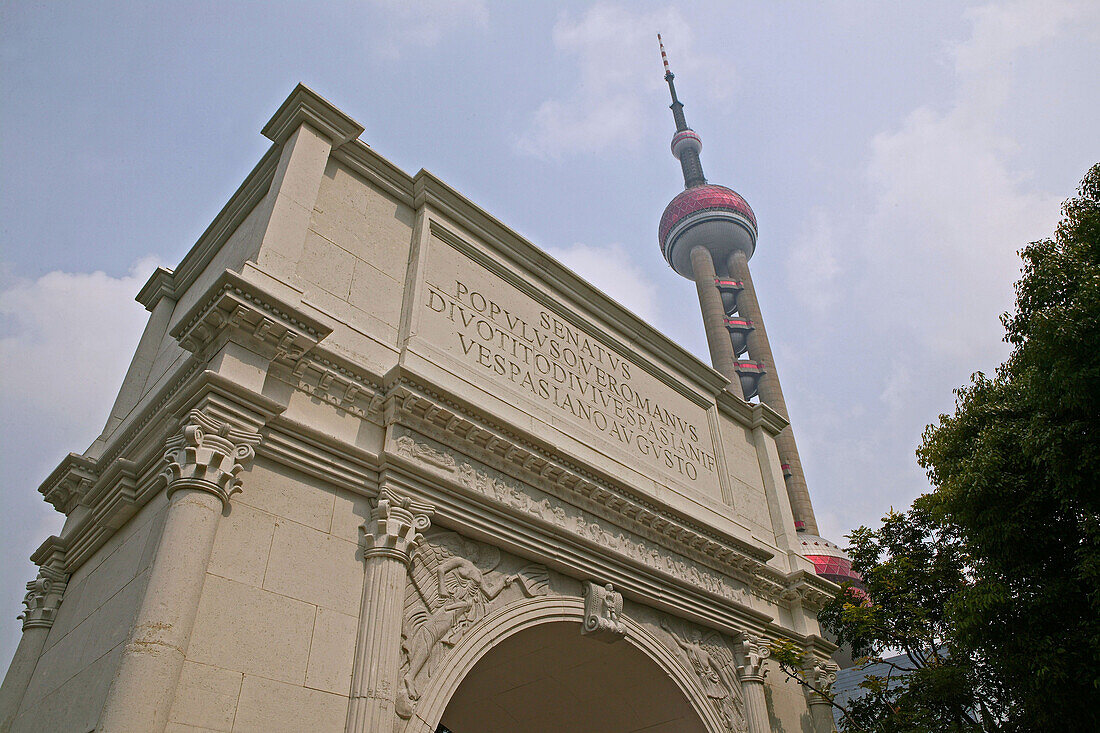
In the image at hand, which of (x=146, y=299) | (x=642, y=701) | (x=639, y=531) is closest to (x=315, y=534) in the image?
(x=639, y=531)

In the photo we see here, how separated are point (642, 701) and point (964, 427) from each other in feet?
23.0

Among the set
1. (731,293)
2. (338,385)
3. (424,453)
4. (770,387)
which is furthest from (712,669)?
(731,293)

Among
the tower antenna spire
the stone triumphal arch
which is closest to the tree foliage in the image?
the stone triumphal arch

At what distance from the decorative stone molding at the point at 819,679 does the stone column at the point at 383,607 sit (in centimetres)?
903

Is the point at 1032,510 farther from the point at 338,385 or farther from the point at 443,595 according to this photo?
the point at 338,385

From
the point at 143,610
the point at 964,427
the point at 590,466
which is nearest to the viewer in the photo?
the point at 143,610

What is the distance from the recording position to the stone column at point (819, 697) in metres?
13.9

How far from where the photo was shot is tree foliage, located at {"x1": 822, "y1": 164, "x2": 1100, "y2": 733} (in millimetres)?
9570

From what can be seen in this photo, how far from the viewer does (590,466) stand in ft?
37.4

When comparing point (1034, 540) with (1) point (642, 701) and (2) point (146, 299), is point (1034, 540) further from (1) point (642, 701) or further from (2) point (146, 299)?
(2) point (146, 299)

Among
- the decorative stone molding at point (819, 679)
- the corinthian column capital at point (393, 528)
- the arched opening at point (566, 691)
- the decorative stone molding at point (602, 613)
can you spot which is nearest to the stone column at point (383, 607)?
the corinthian column capital at point (393, 528)

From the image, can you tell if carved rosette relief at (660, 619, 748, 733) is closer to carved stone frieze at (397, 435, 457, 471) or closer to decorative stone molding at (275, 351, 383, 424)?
carved stone frieze at (397, 435, 457, 471)

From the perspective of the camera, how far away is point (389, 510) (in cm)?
889

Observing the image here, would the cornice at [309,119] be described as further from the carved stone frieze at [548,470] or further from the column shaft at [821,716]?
the column shaft at [821,716]
